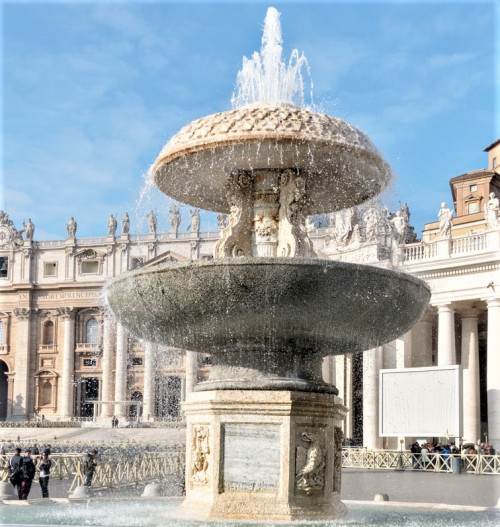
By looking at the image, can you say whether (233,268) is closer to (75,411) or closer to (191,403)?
(191,403)

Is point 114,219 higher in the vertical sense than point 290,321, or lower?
higher

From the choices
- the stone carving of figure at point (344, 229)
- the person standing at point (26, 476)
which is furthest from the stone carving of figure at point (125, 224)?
the person standing at point (26, 476)

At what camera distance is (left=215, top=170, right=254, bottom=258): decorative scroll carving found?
9211mm

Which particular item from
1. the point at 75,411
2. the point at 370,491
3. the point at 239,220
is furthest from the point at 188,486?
the point at 75,411

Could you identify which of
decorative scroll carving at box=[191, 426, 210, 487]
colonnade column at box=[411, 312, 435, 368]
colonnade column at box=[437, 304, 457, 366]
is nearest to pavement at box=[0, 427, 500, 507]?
colonnade column at box=[437, 304, 457, 366]

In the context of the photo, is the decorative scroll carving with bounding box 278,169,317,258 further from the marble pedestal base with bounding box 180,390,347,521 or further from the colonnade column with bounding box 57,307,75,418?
the colonnade column with bounding box 57,307,75,418

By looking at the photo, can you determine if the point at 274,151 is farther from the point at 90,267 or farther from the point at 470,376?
the point at 90,267

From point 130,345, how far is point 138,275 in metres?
65.7

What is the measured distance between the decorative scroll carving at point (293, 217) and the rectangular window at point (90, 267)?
71.3 metres

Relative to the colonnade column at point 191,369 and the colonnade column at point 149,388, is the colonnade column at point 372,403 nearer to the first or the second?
the colonnade column at point 191,369

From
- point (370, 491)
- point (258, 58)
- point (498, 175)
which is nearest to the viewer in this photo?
point (258, 58)

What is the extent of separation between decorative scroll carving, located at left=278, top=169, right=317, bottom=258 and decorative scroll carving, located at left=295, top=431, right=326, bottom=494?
6.08 feet

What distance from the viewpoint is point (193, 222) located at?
76438mm

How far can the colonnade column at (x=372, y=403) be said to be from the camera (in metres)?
32.5
